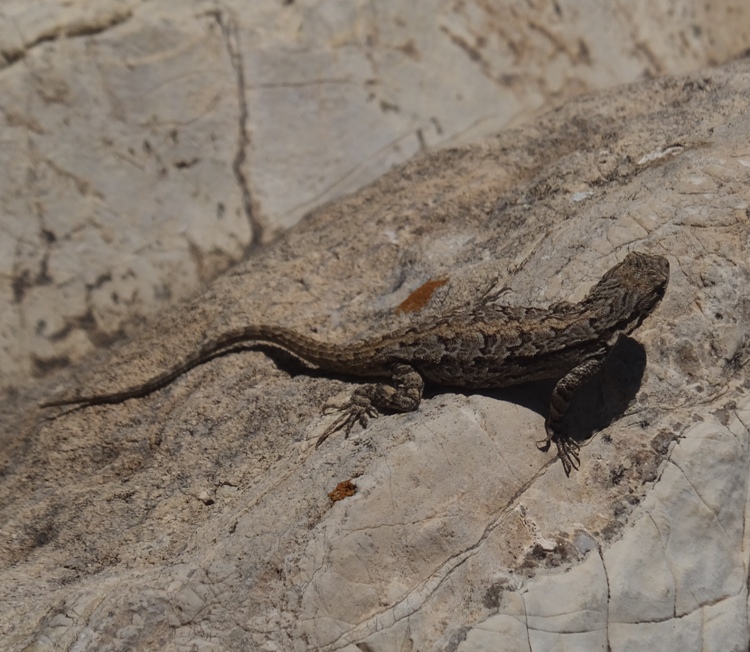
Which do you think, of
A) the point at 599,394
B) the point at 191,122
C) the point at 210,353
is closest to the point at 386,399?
the point at 599,394

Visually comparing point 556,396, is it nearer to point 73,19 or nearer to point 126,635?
point 126,635

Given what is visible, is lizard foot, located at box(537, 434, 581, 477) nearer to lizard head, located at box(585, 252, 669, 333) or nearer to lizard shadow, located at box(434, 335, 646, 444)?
lizard shadow, located at box(434, 335, 646, 444)

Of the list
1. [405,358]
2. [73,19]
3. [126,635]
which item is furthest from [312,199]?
[126,635]

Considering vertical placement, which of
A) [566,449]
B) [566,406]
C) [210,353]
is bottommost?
[566,449]

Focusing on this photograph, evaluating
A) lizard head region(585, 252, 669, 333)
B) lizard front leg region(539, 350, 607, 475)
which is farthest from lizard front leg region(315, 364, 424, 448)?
lizard head region(585, 252, 669, 333)

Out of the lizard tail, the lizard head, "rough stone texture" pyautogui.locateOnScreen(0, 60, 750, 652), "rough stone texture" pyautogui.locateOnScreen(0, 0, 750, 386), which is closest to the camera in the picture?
"rough stone texture" pyautogui.locateOnScreen(0, 60, 750, 652)

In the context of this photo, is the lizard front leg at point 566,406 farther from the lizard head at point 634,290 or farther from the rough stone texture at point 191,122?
the rough stone texture at point 191,122

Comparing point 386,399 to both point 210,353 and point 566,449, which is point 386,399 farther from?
point 210,353
